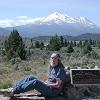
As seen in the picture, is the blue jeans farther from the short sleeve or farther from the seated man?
the short sleeve

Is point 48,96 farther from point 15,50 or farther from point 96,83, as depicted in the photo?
point 15,50

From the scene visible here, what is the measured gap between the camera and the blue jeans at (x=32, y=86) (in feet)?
34.6

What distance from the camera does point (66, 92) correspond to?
37.4ft

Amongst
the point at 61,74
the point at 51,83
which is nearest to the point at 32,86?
the point at 51,83

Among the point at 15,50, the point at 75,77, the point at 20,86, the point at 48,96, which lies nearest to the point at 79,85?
the point at 75,77

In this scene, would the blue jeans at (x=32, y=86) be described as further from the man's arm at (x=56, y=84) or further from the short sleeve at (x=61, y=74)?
the short sleeve at (x=61, y=74)

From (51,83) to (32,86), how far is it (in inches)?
20.3

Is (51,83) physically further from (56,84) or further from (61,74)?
(61,74)

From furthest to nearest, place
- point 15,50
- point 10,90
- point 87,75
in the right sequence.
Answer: point 15,50 < point 87,75 < point 10,90

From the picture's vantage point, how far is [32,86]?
10.7 metres

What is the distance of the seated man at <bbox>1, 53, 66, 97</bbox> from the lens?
1062 centimetres

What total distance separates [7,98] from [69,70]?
190cm

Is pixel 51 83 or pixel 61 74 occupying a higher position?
pixel 61 74

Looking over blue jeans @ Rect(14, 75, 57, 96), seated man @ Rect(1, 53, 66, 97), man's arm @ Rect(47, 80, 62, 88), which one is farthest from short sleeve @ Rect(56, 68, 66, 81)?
blue jeans @ Rect(14, 75, 57, 96)
